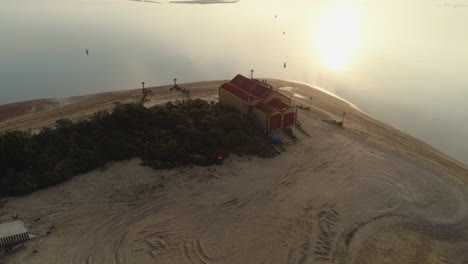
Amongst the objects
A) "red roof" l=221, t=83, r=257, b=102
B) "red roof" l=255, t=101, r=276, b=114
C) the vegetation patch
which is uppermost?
"red roof" l=221, t=83, r=257, b=102

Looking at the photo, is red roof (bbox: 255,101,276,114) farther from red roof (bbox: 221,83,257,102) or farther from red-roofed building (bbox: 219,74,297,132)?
red roof (bbox: 221,83,257,102)

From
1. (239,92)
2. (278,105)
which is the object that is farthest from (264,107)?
(239,92)

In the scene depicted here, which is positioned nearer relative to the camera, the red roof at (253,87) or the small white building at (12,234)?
the small white building at (12,234)

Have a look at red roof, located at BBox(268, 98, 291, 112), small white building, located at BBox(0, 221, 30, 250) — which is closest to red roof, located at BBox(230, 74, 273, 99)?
red roof, located at BBox(268, 98, 291, 112)

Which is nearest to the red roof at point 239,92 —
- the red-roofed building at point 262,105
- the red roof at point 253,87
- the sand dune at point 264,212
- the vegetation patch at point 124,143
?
the red-roofed building at point 262,105

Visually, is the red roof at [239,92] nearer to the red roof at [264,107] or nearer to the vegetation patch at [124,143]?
the red roof at [264,107]

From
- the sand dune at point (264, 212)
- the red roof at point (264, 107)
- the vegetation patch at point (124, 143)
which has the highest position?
the red roof at point (264, 107)
